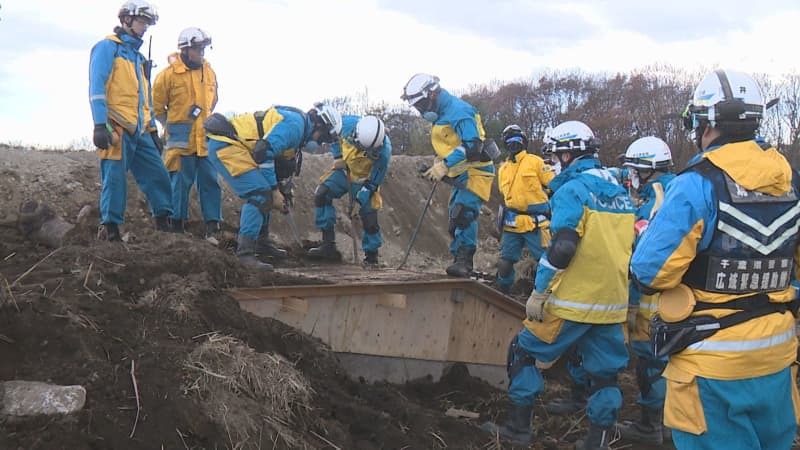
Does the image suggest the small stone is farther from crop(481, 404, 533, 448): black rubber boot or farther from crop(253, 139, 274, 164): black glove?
crop(253, 139, 274, 164): black glove

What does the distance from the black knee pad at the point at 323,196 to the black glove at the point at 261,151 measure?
1.88 m

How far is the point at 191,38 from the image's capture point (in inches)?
324

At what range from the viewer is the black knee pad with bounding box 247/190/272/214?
7469mm

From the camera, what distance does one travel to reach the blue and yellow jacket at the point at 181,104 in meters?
8.38

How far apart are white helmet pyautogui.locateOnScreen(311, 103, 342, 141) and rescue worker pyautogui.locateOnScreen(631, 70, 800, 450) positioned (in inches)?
198

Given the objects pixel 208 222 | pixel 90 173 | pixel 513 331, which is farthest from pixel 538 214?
pixel 90 173

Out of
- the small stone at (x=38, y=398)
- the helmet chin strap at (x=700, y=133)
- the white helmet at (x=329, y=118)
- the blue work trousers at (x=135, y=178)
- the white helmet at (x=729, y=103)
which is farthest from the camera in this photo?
the white helmet at (x=329, y=118)

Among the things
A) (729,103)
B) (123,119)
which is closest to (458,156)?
(123,119)

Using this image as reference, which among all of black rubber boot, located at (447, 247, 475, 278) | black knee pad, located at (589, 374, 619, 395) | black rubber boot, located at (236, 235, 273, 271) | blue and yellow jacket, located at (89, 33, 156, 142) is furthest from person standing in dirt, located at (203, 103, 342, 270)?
black knee pad, located at (589, 374, 619, 395)

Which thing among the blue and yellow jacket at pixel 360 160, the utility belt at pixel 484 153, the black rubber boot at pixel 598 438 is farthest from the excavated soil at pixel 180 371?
the blue and yellow jacket at pixel 360 160

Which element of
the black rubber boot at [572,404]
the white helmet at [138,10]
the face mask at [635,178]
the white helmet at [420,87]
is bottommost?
the black rubber boot at [572,404]

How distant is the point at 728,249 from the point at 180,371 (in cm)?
262

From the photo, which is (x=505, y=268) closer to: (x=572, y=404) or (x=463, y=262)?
(x=463, y=262)

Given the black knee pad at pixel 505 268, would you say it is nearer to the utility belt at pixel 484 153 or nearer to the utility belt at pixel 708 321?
the utility belt at pixel 484 153
